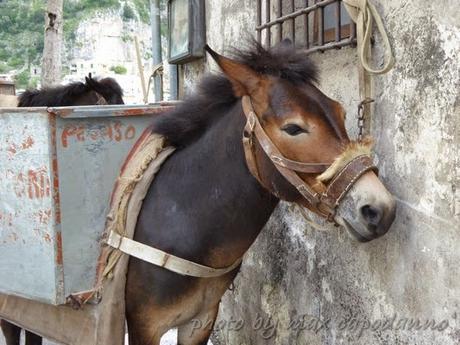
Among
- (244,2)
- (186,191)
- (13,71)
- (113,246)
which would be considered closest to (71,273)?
(113,246)

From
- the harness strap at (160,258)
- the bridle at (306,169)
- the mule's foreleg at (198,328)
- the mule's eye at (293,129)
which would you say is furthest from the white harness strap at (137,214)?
the mule's eye at (293,129)

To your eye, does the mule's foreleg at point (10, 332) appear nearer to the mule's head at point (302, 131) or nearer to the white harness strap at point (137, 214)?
the white harness strap at point (137, 214)

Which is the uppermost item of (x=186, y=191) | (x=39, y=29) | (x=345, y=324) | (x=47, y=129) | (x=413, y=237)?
(x=39, y=29)

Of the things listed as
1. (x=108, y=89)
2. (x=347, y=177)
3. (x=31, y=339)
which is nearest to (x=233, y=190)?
(x=347, y=177)

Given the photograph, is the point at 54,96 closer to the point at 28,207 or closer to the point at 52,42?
the point at 28,207

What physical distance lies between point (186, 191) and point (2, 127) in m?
0.90

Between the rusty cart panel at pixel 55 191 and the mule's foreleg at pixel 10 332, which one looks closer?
the rusty cart panel at pixel 55 191

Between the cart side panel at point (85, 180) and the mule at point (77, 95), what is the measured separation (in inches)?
58.4

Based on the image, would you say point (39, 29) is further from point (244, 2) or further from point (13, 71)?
point (244, 2)

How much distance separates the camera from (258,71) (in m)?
1.94

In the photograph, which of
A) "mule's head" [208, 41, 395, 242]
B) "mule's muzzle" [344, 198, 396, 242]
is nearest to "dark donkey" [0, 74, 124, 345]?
"mule's head" [208, 41, 395, 242]

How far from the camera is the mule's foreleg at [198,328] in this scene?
8.25 ft

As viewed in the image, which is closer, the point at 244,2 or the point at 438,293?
the point at 438,293

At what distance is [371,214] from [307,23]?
1.37 metres
